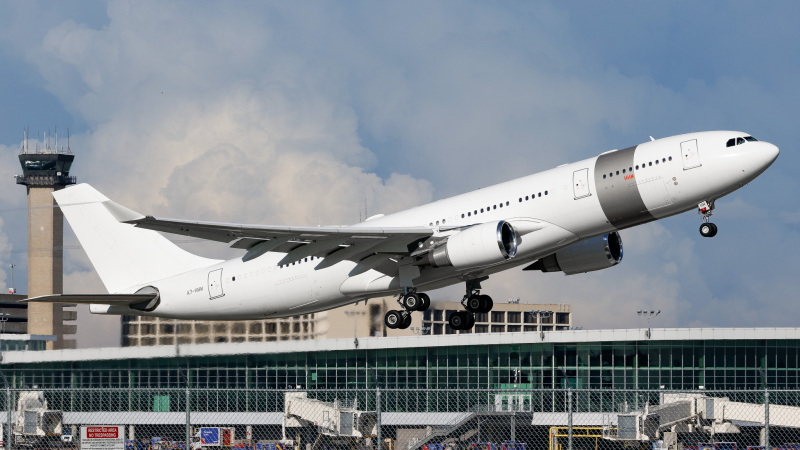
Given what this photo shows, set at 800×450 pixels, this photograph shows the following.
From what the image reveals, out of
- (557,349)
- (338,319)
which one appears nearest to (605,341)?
(557,349)

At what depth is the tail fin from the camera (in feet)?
157

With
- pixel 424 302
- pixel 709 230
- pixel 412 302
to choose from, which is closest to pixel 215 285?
pixel 412 302

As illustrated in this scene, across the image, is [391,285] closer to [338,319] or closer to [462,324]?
[462,324]

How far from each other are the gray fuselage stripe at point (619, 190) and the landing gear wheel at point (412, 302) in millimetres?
8396

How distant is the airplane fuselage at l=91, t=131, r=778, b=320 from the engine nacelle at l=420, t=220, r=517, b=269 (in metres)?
0.56

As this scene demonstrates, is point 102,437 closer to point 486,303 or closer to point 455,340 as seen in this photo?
point 486,303

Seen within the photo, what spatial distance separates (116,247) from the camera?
4891cm

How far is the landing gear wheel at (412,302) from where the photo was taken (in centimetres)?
4091

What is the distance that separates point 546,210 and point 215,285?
1551 cm

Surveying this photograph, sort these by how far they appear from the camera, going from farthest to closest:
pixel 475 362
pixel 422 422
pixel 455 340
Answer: pixel 455 340 → pixel 475 362 → pixel 422 422

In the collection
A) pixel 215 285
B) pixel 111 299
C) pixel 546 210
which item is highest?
pixel 546 210

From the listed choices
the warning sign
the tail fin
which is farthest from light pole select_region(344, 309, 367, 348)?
the warning sign

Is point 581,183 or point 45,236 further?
point 45,236

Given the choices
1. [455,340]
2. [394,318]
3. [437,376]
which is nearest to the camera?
[394,318]
